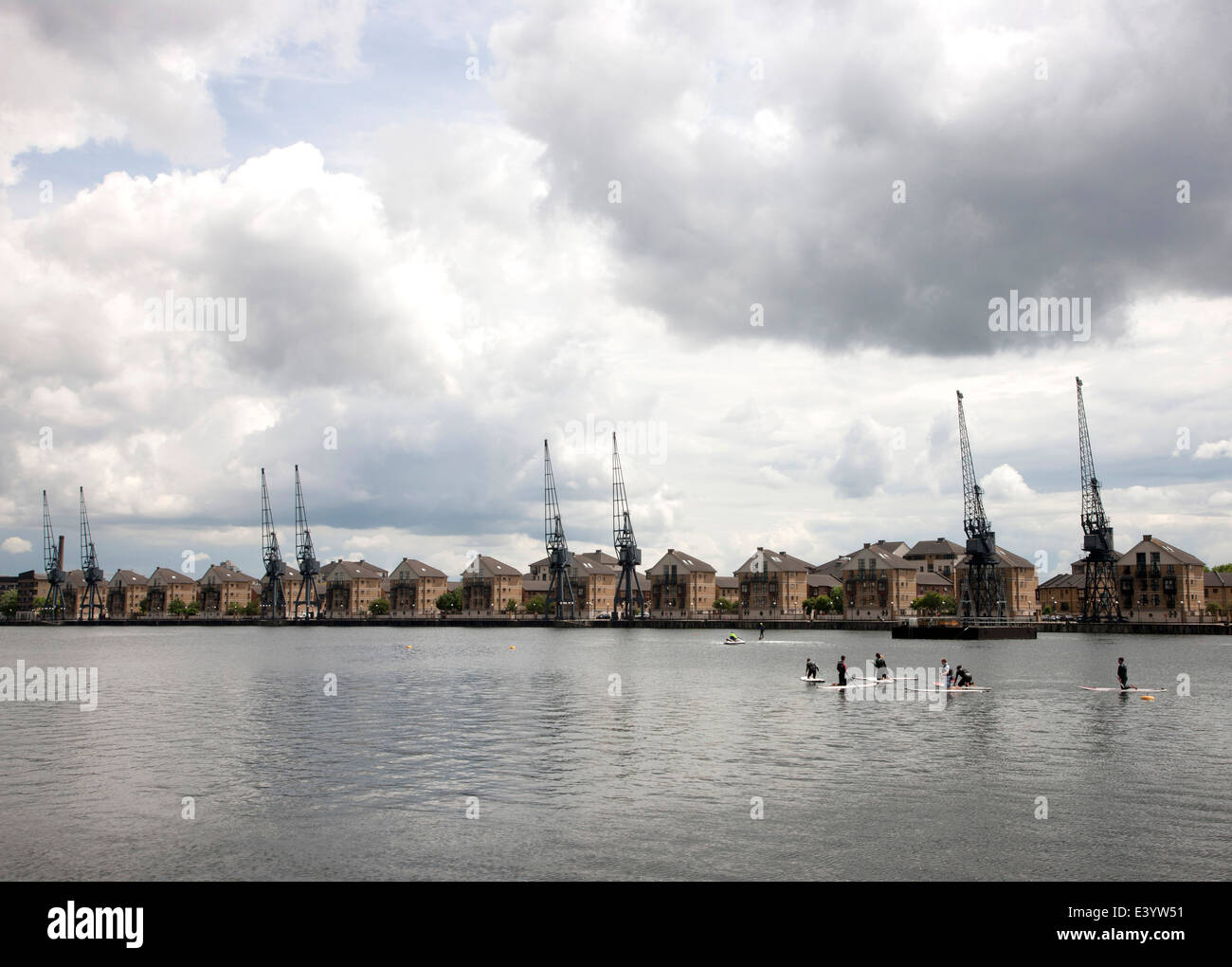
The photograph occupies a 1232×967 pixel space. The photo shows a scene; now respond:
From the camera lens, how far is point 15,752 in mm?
40156

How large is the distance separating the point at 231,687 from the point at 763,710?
41.7m

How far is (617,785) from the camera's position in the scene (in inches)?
1280

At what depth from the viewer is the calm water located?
77.0 feet

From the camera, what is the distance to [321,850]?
24.2 metres

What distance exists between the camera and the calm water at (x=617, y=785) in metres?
23.5

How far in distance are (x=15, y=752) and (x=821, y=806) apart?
3250 centimetres
